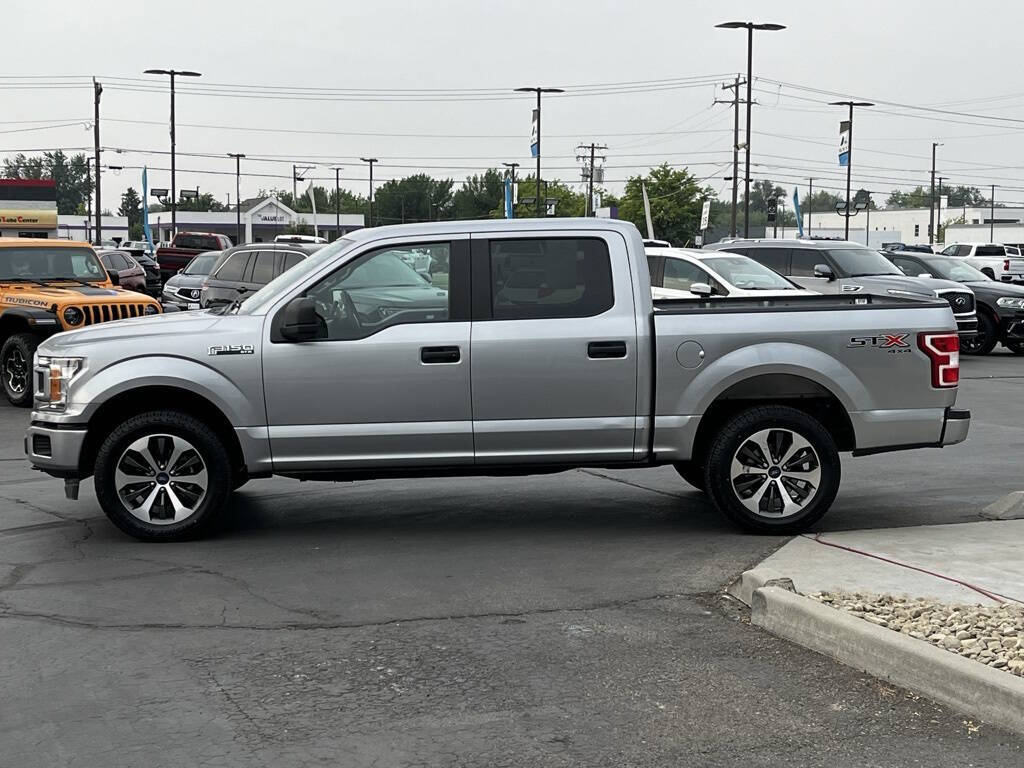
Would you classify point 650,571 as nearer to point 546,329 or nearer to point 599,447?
point 599,447

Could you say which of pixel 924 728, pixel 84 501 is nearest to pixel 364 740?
pixel 924 728

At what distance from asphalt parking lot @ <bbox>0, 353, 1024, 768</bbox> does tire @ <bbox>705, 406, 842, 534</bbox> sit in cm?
27

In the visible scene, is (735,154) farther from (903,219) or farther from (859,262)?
(903,219)

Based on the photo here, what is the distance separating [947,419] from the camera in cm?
834

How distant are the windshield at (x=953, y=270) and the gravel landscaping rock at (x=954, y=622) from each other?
19.7m

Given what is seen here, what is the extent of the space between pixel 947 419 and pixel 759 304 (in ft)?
4.82

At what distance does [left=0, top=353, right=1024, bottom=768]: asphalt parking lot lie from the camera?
15.5 ft

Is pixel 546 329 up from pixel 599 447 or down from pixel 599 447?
up

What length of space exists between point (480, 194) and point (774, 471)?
438 ft

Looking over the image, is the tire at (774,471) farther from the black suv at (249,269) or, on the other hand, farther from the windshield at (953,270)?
the windshield at (953,270)

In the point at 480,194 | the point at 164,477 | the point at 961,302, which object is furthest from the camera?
the point at 480,194

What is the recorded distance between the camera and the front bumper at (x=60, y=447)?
809cm

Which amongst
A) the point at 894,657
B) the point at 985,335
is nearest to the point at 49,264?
the point at 894,657

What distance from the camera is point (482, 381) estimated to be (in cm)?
802
